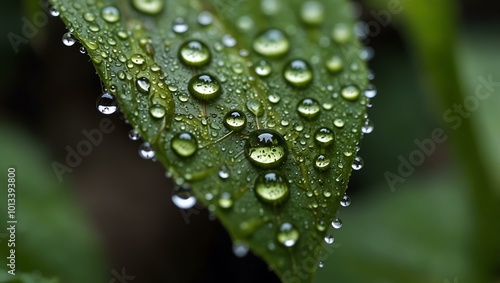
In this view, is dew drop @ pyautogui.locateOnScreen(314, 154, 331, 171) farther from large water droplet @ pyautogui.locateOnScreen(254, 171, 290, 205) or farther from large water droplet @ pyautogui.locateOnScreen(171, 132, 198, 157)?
large water droplet @ pyautogui.locateOnScreen(171, 132, 198, 157)

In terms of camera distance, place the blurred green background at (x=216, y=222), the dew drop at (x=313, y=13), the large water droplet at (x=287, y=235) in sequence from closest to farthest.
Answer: the large water droplet at (x=287, y=235), the dew drop at (x=313, y=13), the blurred green background at (x=216, y=222)

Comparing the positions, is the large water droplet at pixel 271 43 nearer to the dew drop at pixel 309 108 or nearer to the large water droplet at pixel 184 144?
the dew drop at pixel 309 108

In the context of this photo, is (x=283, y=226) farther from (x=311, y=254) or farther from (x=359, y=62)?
(x=359, y=62)

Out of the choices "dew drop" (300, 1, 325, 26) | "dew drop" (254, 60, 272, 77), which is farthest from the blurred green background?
"dew drop" (254, 60, 272, 77)

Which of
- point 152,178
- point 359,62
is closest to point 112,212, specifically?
point 152,178

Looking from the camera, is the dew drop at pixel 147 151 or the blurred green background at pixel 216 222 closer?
the dew drop at pixel 147 151

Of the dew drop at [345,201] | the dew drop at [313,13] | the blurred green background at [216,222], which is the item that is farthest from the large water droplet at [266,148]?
the blurred green background at [216,222]

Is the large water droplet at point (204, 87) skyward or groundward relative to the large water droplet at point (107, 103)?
skyward
